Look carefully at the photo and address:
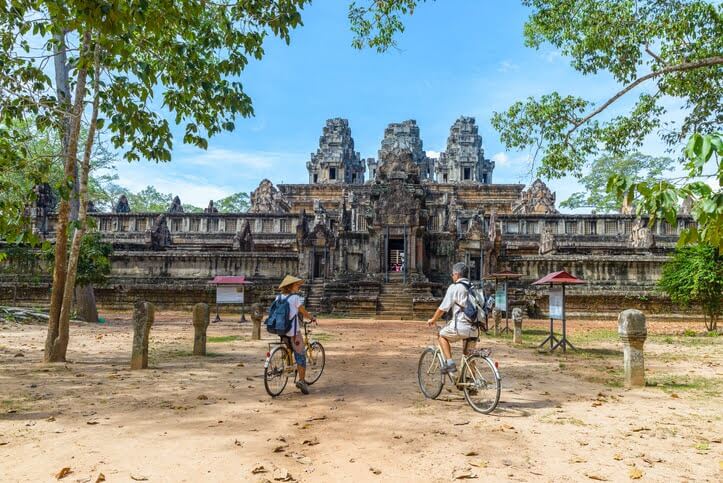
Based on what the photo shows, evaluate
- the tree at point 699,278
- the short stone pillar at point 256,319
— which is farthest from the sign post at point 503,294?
the short stone pillar at point 256,319

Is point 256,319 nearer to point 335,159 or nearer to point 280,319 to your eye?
point 280,319

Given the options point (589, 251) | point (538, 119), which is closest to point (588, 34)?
point (538, 119)

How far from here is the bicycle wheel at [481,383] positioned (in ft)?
19.8

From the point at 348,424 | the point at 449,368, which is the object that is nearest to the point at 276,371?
the point at 348,424

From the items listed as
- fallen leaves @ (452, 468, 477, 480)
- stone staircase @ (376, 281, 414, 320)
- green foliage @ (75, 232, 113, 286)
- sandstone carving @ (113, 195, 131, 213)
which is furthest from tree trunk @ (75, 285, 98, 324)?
sandstone carving @ (113, 195, 131, 213)

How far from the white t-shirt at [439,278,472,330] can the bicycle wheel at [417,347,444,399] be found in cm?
65

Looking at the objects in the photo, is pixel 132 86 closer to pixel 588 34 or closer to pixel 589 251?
pixel 588 34

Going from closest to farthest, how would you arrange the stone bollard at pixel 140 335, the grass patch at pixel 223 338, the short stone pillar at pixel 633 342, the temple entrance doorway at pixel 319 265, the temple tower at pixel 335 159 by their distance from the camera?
1. the short stone pillar at pixel 633 342
2. the stone bollard at pixel 140 335
3. the grass patch at pixel 223 338
4. the temple entrance doorway at pixel 319 265
5. the temple tower at pixel 335 159

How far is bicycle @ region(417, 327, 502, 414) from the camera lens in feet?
19.9

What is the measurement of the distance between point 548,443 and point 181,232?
37.6 m

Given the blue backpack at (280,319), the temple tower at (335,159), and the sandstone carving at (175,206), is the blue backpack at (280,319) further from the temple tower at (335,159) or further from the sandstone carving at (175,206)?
the temple tower at (335,159)

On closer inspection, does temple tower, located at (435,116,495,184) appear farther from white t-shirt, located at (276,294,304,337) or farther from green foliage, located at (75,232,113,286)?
white t-shirt, located at (276,294,304,337)

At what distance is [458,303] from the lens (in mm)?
6445

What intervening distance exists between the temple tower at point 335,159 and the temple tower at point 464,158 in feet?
35.2
